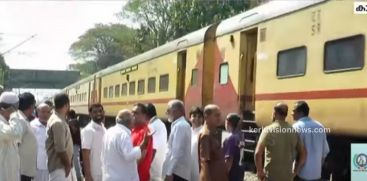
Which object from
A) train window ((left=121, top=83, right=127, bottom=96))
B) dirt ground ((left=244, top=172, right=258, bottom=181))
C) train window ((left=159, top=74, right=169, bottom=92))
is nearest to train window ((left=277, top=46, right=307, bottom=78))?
dirt ground ((left=244, top=172, right=258, bottom=181))

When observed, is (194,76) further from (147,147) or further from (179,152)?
(147,147)

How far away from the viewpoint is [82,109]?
39.8m

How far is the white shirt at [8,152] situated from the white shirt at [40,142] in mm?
1212

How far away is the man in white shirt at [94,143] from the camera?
8289 millimetres

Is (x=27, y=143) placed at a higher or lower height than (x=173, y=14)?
lower

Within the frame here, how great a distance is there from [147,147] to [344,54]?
9.96 feet

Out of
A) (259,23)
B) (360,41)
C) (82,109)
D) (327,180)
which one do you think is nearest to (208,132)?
(360,41)

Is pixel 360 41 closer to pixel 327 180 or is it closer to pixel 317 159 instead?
pixel 317 159

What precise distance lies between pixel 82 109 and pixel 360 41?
32398 millimetres

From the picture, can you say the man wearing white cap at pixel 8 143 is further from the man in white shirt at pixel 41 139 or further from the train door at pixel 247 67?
the train door at pixel 247 67

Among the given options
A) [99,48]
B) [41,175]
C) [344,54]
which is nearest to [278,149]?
[344,54]

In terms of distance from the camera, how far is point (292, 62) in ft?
34.0

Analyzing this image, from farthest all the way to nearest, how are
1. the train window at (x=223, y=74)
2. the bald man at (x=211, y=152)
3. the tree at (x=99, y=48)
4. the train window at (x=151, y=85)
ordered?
1. the tree at (x=99, y=48)
2. the train window at (x=151, y=85)
3. the train window at (x=223, y=74)
4. the bald man at (x=211, y=152)

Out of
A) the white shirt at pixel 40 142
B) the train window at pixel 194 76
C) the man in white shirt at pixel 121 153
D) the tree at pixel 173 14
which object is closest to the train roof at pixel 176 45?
the train window at pixel 194 76
